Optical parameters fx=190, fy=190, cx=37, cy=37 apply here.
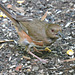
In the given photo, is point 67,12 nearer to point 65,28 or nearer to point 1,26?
point 65,28

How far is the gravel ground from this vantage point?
441cm

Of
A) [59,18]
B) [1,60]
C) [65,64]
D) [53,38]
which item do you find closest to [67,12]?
[59,18]

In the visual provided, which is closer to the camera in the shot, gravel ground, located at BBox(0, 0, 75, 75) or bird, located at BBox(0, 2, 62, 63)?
gravel ground, located at BBox(0, 0, 75, 75)

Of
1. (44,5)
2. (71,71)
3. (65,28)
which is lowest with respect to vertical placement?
(71,71)

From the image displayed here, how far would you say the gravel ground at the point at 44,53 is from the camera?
174 inches

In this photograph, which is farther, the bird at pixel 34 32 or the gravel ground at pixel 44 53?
the bird at pixel 34 32

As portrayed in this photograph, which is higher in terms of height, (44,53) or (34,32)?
(34,32)

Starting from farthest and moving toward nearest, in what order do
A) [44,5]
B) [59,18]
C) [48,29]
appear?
1. [44,5]
2. [59,18]
3. [48,29]

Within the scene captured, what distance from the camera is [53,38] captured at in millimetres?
4672

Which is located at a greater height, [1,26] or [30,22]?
[30,22]

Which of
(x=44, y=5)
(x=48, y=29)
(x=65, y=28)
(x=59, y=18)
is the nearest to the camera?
(x=48, y=29)

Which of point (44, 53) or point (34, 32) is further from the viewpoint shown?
point (44, 53)

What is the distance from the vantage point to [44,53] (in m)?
4.94

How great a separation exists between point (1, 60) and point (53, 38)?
4.53 ft
